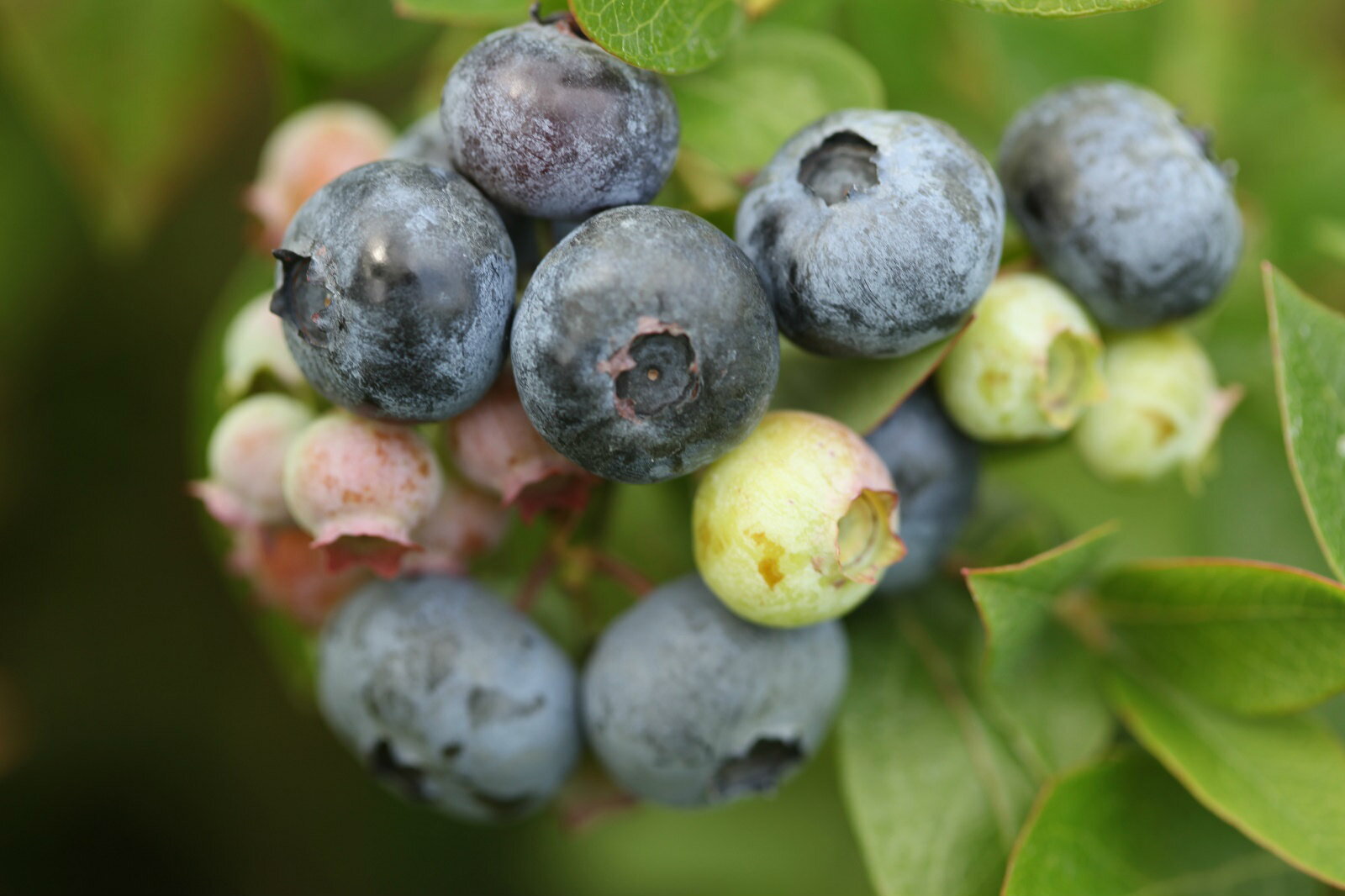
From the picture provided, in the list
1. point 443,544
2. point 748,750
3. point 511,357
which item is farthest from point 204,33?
point 748,750

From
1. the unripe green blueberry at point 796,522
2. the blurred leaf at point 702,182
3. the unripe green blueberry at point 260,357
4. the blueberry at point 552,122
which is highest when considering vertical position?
the blueberry at point 552,122

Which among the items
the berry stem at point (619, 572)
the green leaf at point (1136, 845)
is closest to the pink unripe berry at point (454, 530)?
the berry stem at point (619, 572)

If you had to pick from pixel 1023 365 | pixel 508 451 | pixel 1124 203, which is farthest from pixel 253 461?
pixel 1124 203

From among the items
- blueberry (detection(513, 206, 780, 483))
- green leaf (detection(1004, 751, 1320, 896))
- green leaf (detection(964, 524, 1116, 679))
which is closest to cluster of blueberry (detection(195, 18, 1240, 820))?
blueberry (detection(513, 206, 780, 483))

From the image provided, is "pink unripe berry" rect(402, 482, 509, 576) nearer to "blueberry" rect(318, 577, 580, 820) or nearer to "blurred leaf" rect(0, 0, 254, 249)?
"blueberry" rect(318, 577, 580, 820)

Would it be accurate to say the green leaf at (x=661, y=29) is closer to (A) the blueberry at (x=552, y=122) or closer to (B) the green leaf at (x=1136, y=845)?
(A) the blueberry at (x=552, y=122)

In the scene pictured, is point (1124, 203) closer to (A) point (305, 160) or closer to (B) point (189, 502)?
(A) point (305, 160)

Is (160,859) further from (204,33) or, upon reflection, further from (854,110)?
(854,110)
